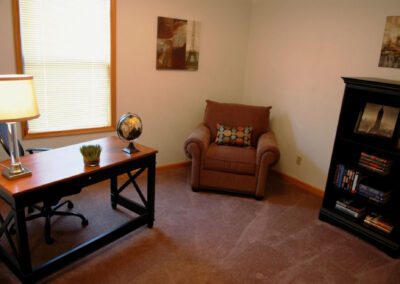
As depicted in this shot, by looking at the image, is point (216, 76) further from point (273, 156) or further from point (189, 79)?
point (273, 156)

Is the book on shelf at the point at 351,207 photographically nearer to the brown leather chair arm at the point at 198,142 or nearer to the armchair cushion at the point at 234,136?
the armchair cushion at the point at 234,136

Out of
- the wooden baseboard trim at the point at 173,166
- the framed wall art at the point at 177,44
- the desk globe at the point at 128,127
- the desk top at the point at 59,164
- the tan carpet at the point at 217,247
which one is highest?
the framed wall art at the point at 177,44

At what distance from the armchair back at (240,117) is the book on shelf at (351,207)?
1.21 metres

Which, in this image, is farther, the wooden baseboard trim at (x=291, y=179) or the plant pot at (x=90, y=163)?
the wooden baseboard trim at (x=291, y=179)

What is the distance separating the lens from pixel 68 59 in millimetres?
3178

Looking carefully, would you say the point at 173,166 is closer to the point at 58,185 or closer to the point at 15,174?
the point at 58,185

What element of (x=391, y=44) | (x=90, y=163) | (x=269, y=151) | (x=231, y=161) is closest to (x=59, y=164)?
(x=90, y=163)

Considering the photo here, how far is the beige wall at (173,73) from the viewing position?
3475 millimetres

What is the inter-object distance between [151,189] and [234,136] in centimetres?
143

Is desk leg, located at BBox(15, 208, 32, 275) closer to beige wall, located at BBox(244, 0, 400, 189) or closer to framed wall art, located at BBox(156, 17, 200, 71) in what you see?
framed wall art, located at BBox(156, 17, 200, 71)

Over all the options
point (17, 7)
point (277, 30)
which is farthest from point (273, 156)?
point (17, 7)

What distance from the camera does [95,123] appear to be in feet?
11.6

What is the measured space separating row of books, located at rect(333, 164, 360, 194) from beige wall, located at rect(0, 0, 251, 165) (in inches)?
76.7

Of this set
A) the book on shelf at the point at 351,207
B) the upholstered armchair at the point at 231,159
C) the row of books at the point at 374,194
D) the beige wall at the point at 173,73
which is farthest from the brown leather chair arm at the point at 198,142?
the row of books at the point at 374,194
